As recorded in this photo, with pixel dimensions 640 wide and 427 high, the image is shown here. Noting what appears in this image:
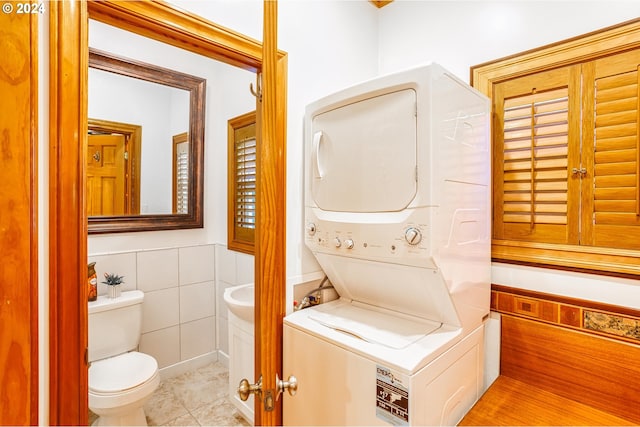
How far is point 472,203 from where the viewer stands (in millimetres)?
1421

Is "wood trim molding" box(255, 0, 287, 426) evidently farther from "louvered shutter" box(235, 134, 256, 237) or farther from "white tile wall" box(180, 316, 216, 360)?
"white tile wall" box(180, 316, 216, 360)

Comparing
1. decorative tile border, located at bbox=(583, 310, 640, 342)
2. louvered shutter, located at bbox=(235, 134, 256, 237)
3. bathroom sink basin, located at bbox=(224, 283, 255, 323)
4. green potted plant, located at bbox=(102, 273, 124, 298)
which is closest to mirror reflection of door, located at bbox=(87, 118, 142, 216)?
green potted plant, located at bbox=(102, 273, 124, 298)

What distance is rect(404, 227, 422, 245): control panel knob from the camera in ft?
3.92

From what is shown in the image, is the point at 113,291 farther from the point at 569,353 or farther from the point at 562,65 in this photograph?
the point at 562,65

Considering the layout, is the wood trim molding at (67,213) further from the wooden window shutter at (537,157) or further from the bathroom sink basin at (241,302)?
the wooden window shutter at (537,157)

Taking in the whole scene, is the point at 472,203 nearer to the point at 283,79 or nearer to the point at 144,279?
the point at 283,79

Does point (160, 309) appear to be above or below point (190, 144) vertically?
below

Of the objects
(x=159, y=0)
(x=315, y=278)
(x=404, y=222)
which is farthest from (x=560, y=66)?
(x=159, y=0)

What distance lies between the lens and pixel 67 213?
1.01m

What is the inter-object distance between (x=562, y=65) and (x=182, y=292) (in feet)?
9.20

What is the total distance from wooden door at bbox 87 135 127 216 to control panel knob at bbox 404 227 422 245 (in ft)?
6.41

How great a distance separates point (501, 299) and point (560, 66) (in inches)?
45.4

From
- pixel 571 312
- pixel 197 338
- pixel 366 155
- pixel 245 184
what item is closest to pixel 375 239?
pixel 366 155

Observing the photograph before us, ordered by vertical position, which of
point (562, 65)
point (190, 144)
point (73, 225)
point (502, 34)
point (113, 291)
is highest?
point (502, 34)
